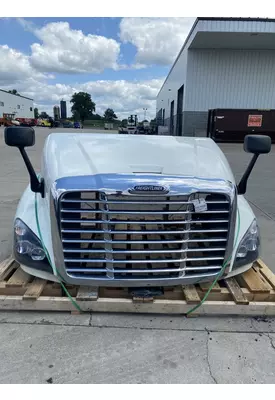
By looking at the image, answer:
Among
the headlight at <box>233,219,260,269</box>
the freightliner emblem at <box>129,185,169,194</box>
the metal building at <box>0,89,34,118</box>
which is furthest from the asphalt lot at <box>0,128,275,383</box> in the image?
the metal building at <box>0,89,34,118</box>

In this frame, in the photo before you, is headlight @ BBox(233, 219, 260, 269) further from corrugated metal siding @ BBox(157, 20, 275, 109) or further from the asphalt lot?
corrugated metal siding @ BBox(157, 20, 275, 109)

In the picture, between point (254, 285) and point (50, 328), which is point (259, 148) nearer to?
point (254, 285)

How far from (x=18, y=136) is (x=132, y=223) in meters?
1.31

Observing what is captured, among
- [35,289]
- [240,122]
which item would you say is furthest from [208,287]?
[240,122]

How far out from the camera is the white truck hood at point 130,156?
2.47m

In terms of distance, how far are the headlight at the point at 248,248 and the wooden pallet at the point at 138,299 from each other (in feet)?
0.67

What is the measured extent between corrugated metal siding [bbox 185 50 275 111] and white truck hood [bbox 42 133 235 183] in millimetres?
19270

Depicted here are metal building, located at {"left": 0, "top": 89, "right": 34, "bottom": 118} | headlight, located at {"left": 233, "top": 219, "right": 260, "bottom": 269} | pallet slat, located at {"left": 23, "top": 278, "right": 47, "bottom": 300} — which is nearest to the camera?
pallet slat, located at {"left": 23, "top": 278, "right": 47, "bottom": 300}

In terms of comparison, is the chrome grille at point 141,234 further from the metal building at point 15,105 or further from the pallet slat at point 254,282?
the metal building at point 15,105

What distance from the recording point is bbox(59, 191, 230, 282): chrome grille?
2316 mm

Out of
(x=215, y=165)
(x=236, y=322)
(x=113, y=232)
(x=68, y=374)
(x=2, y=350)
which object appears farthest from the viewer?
(x=215, y=165)

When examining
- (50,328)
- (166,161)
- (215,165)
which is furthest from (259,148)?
(50,328)

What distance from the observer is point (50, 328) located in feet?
7.82

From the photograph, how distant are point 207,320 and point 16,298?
1.64 metres
